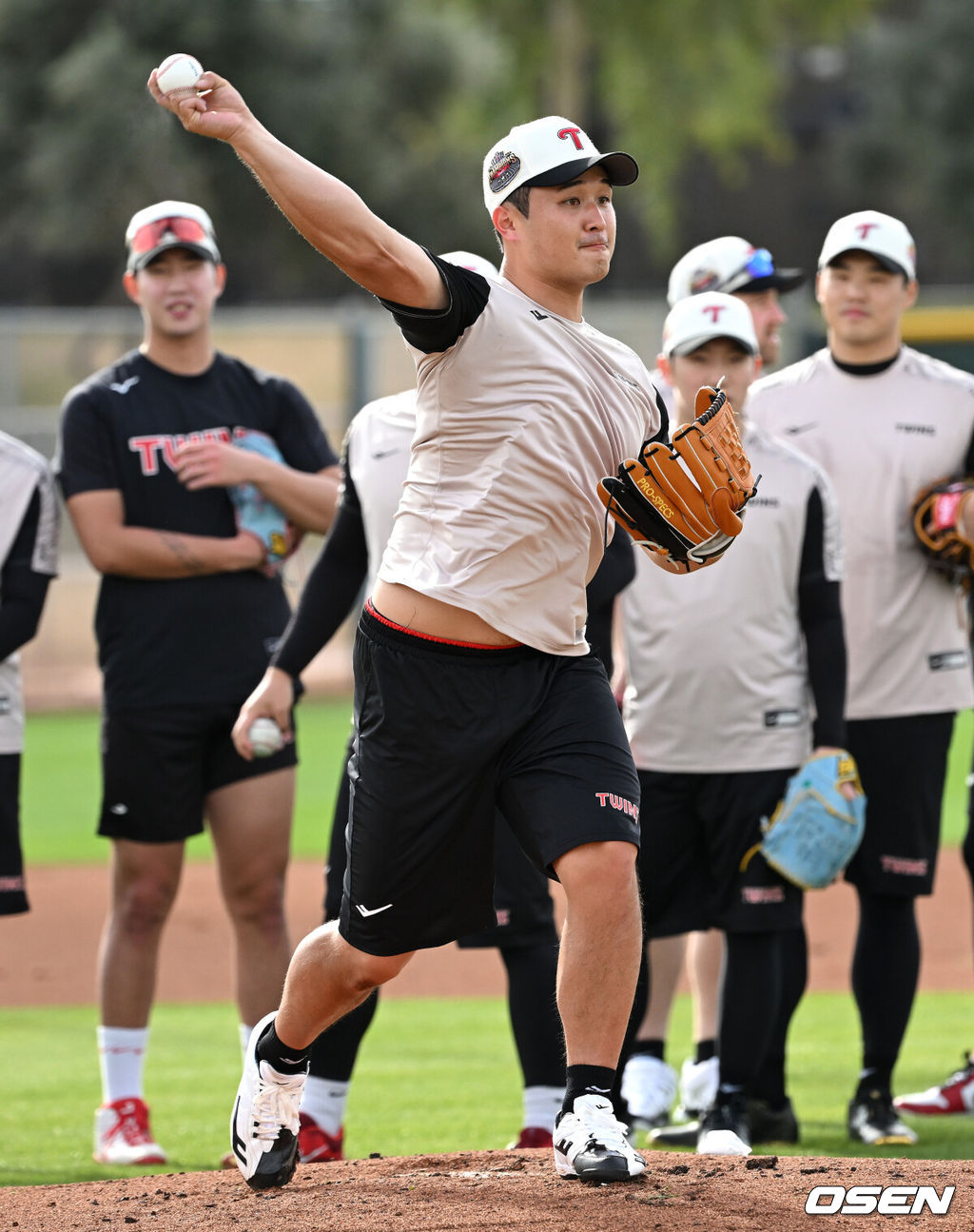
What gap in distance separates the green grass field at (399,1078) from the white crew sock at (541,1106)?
0.41 metres

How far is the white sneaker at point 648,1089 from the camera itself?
5891mm

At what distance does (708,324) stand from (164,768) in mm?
2198

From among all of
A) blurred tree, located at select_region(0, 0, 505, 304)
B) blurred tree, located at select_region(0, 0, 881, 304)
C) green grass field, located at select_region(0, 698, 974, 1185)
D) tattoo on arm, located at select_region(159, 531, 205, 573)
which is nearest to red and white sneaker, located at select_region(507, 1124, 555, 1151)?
green grass field, located at select_region(0, 698, 974, 1185)

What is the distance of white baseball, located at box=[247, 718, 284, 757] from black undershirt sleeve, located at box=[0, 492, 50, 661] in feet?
3.47

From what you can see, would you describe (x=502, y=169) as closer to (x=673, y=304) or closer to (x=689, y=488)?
(x=689, y=488)

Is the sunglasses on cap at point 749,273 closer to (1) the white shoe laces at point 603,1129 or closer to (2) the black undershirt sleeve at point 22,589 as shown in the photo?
(2) the black undershirt sleeve at point 22,589

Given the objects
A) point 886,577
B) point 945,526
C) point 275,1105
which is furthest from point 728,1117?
point 945,526

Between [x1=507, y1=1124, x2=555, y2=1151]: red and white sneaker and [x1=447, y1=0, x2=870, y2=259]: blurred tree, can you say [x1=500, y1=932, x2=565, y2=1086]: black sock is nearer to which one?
[x1=507, y1=1124, x2=555, y2=1151]: red and white sneaker

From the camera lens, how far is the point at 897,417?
20.1ft

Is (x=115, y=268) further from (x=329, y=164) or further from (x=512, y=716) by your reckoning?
(x=512, y=716)

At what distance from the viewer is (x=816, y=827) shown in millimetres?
5305

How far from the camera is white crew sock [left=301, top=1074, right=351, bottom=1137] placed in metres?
5.27

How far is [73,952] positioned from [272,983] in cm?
450

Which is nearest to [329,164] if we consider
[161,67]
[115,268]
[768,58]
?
[115,268]
